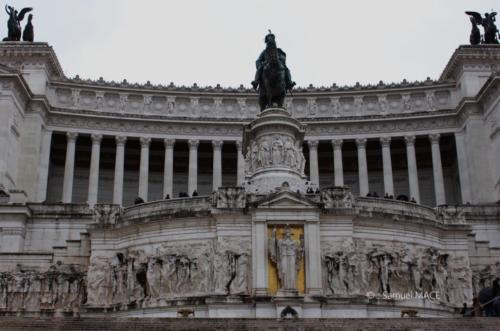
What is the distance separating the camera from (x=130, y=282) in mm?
32188

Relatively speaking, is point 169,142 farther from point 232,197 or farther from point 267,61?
point 232,197

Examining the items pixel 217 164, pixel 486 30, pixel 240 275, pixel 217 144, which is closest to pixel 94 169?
pixel 217 164

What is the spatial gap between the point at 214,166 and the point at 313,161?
9.70 m

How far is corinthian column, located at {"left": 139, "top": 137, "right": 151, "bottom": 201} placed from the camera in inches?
2606

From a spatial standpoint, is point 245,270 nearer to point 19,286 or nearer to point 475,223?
point 19,286

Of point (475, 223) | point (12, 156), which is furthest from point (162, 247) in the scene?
point (12, 156)

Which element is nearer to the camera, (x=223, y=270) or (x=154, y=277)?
(x=223, y=270)

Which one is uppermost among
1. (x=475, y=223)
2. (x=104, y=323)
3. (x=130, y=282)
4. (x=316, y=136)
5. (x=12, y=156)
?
(x=316, y=136)

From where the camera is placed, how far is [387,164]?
68.2m

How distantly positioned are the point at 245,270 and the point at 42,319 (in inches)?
451

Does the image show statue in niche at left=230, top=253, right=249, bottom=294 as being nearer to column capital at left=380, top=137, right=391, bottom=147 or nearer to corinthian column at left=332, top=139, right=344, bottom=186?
corinthian column at left=332, top=139, right=344, bottom=186

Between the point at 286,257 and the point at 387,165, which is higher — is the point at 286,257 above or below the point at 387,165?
below

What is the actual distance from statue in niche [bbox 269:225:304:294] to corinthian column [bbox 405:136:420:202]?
37.1 metres

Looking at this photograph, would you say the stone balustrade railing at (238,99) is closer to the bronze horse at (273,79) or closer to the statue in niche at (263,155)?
→ the bronze horse at (273,79)
